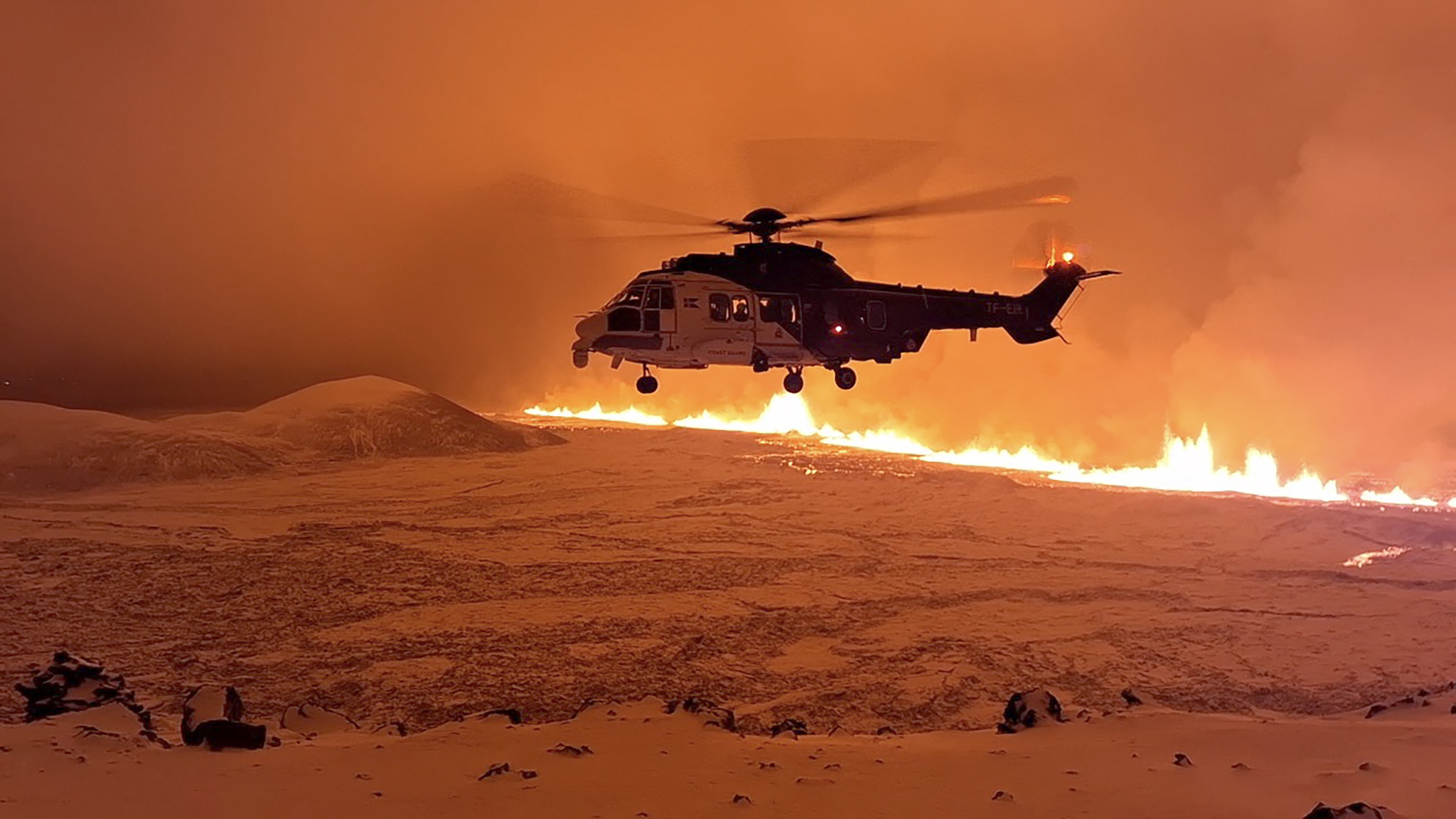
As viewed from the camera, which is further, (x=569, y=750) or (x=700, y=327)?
(x=700, y=327)

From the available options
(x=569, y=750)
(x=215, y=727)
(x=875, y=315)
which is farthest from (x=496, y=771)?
(x=875, y=315)

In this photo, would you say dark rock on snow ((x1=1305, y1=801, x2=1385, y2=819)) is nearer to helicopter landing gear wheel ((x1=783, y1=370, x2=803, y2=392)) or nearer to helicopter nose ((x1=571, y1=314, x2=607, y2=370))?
helicopter landing gear wheel ((x1=783, y1=370, x2=803, y2=392))

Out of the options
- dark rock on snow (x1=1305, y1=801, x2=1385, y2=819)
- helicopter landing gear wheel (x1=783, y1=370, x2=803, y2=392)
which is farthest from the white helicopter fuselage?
dark rock on snow (x1=1305, y1=801, x2=1385, y2=819)

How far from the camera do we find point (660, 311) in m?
12.3

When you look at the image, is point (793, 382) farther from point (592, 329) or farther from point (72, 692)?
point (72, 692)

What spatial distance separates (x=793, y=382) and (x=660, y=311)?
2087 millimetres

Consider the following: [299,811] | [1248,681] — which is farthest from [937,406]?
[299,811]

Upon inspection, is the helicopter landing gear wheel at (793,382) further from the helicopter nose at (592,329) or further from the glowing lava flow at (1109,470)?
the glowing lava flow at (1109,470)

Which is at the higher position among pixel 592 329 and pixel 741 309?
pixel 741 309

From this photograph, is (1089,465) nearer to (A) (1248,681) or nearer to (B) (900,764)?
(A) (1248,681)

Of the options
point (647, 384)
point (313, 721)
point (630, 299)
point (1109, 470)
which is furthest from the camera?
point (1109, 470)

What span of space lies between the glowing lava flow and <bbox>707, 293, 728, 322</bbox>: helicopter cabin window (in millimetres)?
22857

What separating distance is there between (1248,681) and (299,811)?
12710 mm

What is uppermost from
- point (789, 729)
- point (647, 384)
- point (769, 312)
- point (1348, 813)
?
point (769, 312)
